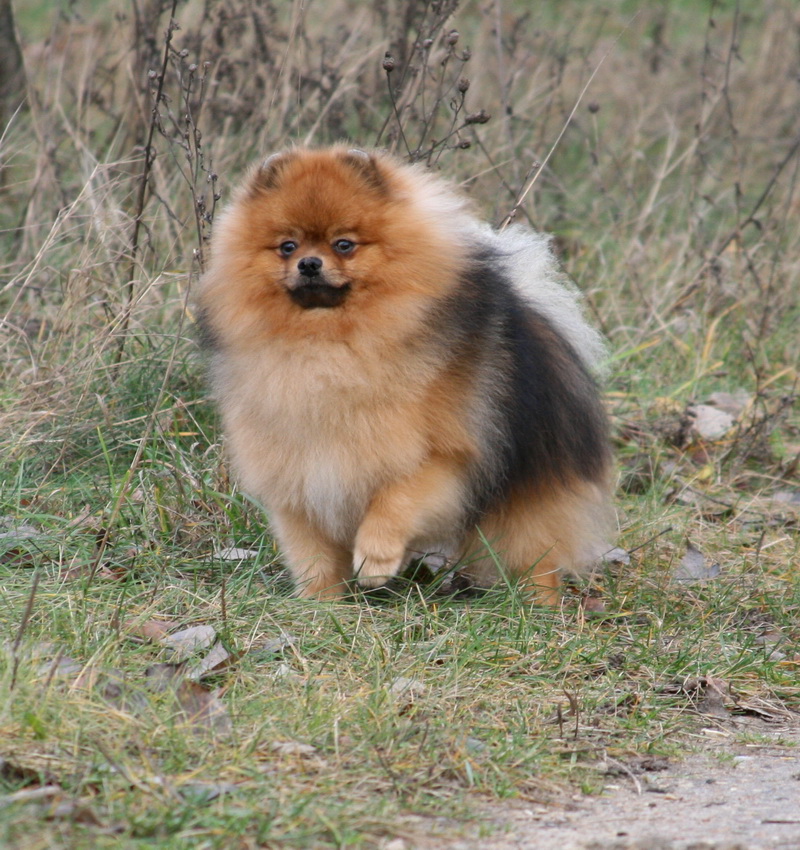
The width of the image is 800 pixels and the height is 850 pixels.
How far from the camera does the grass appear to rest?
9.40 ft

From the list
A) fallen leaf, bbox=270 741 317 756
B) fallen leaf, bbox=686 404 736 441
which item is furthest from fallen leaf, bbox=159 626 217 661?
fallen leaf, bbox=686 404 736 441

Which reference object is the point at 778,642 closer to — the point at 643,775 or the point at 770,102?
the point at 643,775

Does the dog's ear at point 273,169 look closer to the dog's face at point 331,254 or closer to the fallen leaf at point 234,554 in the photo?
the dog's face at point 331,254

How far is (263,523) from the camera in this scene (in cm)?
456

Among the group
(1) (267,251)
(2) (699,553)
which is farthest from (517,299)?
(2) (699,553)

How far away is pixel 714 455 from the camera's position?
583 centimetres

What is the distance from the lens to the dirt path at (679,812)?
263 centimetres

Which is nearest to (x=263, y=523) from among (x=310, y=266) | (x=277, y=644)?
(x=277, y=644)

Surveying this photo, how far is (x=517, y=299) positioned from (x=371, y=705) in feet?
5.40

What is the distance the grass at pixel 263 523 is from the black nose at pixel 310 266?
975 mm

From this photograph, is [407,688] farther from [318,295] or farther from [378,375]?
[318,295]

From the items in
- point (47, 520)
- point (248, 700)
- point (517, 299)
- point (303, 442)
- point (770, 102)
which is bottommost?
point (47, 520)

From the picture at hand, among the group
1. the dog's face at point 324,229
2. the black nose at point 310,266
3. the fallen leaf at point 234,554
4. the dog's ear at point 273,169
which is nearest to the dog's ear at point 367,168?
the dog's face at point 324,229

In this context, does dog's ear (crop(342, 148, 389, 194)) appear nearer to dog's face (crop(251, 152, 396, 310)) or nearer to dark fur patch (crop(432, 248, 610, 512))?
dog's face (crop(251, 152, 396, 310))
